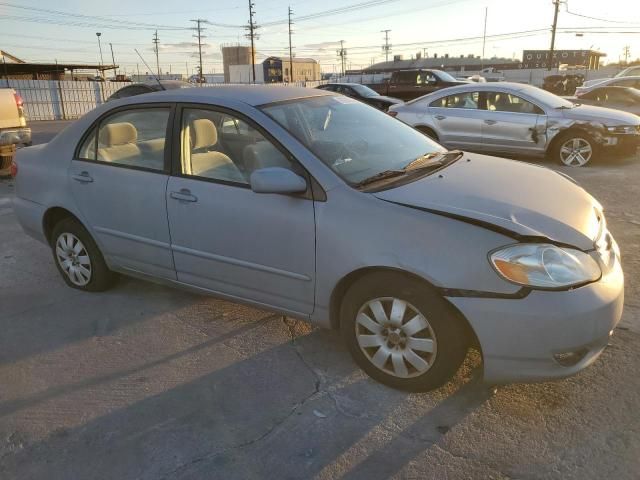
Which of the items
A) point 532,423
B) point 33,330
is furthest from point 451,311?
point 33,330

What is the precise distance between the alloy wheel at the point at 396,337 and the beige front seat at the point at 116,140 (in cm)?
217

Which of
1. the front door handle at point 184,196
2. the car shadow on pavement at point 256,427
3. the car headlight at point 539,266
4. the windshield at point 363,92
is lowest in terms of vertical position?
the car shadow on pavement at point 256,427

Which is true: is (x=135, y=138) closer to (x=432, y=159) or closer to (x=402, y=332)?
(x=432, y=159)

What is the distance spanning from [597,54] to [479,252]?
105 metres

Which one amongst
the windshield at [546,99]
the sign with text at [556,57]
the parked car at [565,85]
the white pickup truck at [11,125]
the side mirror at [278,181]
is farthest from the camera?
the sign with text at [556,57]

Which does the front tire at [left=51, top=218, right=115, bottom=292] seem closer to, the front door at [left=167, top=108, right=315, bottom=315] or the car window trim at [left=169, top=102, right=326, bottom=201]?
the front door at [left=167, top=108, right=315, bottom=315]

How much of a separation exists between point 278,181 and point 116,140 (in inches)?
68.1

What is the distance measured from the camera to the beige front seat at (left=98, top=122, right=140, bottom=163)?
3.78 m

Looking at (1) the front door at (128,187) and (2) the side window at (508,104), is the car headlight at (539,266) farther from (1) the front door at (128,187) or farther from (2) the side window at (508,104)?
(2) the side window at (508,104)

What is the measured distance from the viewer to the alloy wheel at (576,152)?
8789 mm

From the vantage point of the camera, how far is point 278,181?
2768mm

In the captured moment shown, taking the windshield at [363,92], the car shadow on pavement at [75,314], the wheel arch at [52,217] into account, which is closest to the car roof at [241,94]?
the wheel arch at [52,217]

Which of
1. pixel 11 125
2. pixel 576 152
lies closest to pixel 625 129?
pixel 576 152

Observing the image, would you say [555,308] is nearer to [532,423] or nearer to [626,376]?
[532,423]
